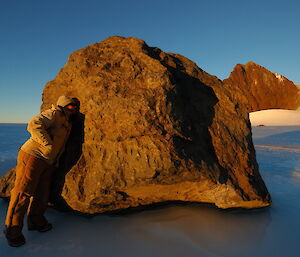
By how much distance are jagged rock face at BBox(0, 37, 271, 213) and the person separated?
0.87 feet

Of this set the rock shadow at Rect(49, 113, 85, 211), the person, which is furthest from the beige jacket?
the rock shadow at Rect(49, 113, 85, 211)

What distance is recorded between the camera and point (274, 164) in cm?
582

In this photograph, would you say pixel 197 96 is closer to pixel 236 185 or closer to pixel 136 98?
pixel 136 98

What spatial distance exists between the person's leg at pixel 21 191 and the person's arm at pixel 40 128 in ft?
0.77

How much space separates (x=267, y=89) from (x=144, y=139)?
3486 centimetres

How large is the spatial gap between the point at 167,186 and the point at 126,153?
2.10ft

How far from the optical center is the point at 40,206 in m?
A: 2.57

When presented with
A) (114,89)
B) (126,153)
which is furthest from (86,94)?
(126,153)

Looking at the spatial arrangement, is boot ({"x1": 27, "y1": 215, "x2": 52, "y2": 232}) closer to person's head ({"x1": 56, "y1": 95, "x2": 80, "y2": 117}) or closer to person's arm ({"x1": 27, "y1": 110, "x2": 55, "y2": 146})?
person's arm ({"x1": 27, "y1": 110, "x2": 55, "y2": 146})

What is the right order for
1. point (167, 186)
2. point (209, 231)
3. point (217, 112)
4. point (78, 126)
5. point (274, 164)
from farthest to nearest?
point (274, 164)
point (217, 112)
point (78, 126)
point (167, 186)
point (209, 231)

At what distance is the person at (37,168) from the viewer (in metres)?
2.24

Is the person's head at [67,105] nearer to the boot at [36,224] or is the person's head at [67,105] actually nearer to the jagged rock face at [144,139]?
the jagged rock face at [144,139]

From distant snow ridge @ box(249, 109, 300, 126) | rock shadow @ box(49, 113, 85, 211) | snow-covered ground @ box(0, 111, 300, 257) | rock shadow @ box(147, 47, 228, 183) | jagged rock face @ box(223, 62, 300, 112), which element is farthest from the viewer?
jagged rock face @ box(223, 62, 300, 112)

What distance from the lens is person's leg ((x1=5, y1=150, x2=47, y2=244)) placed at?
2215 mm
